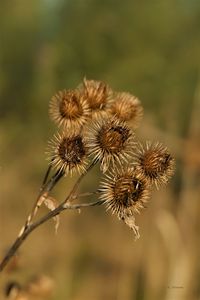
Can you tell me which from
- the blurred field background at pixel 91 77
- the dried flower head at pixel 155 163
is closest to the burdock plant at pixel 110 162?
the dried flower head at pixel 155 163

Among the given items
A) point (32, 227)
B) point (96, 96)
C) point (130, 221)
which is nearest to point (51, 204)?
point (32, 227)

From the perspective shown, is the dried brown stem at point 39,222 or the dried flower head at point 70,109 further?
the dried flower head at point 70,109

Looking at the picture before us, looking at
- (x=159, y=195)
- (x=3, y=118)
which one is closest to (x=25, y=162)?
(x=3, y=118)

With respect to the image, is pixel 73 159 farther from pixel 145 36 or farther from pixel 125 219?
pixel 145 36

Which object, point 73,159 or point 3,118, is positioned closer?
point 73,159

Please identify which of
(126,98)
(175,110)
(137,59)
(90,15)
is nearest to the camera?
(126,98)

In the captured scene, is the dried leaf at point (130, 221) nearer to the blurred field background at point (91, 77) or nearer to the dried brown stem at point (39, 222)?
the dried brown stem at point (39, 222)
